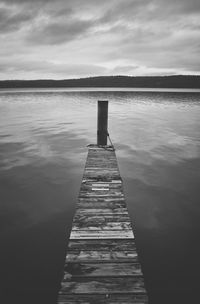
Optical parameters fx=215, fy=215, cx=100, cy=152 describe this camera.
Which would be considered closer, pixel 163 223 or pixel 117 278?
pixel 117 278

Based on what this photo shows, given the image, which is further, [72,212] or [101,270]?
[72,212]

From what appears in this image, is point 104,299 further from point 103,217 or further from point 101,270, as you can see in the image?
point 103,217

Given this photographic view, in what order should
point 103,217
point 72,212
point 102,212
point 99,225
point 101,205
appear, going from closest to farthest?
point 99,225 < point 103,217 < point 102,212 < point 101,205 < point 72,212

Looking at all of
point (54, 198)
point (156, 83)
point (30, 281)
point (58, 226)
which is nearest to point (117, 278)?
point (30, 281)

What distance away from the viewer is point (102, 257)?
4363mm

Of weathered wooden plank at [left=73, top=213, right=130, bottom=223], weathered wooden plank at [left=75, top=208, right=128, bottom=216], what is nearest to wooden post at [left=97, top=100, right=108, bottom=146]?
weathered wooden plank at [left=75, top=208, right=128, bottom=216]

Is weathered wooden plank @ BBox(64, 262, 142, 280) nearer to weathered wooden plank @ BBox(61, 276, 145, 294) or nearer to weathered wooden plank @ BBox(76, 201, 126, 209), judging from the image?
weathered wooden plank @ BBox(61, 276, 145, 294)

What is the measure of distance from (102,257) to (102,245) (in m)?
0.36

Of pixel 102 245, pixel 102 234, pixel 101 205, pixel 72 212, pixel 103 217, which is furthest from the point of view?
pixel 72 212

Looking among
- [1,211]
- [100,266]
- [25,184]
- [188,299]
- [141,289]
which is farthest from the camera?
[25,184]

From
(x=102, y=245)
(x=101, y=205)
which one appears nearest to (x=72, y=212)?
(x=101, y=205)

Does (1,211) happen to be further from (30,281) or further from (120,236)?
(120,236)

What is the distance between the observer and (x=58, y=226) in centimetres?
716

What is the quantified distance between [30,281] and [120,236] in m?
2.46
